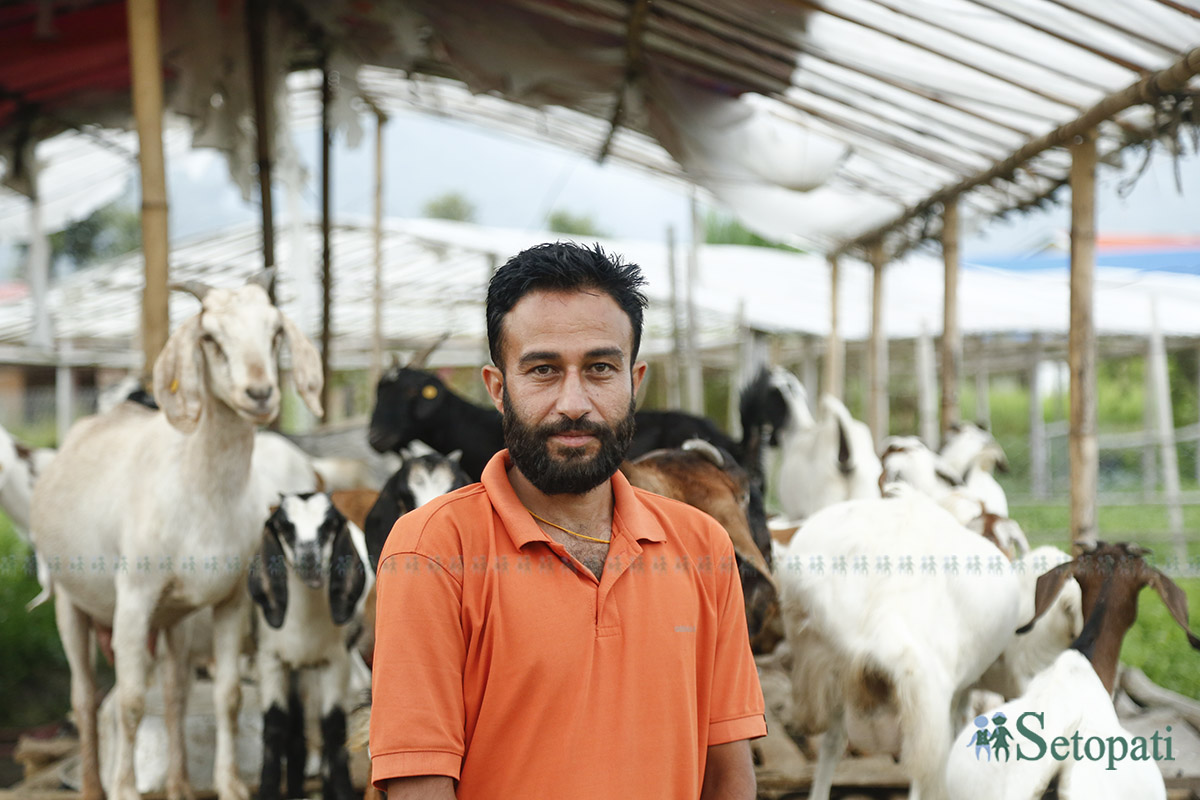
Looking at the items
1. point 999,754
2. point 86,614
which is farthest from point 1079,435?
point 86,614

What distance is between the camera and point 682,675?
1592 mm

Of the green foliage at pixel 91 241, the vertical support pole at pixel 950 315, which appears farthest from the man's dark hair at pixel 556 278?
the green foliage at pixel 91 241

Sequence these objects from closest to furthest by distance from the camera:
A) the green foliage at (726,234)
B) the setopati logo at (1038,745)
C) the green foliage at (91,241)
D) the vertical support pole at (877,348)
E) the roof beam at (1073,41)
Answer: the setopati logo at (1038,745), the roof beam at (1073,41), the vertical support pole at (877,348), the green foliage at (726,234), the green foliage at (91,241)

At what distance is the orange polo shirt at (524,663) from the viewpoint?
57.2 inches

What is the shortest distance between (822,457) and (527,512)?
4.68 m

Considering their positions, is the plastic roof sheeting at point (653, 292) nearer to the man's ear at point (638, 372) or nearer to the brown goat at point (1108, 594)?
the brown goat at point (1108, 594)

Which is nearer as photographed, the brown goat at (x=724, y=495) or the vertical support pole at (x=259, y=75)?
the brown goat at (x=724, y=495)

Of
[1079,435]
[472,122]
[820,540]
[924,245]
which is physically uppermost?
[472,122]

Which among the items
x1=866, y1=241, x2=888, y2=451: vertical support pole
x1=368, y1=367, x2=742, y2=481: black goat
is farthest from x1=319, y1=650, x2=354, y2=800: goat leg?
x1=866, y1=241, x2=888, y2=451: vertical support pole

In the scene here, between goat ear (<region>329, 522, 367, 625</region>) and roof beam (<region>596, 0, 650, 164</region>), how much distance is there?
3.41m

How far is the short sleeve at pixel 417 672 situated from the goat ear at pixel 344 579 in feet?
6.02

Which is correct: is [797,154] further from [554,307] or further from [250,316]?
[554,307]

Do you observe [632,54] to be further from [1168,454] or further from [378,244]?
[1168,454]

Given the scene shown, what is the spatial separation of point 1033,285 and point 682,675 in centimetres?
1451
